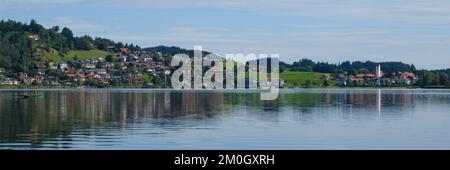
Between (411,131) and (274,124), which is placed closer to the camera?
(411,131)

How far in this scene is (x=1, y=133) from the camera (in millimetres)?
45500

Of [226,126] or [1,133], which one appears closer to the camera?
[1,133]

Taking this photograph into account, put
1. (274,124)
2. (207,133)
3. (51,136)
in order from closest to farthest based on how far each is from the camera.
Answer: (51,136), (207,133), (274,124)
